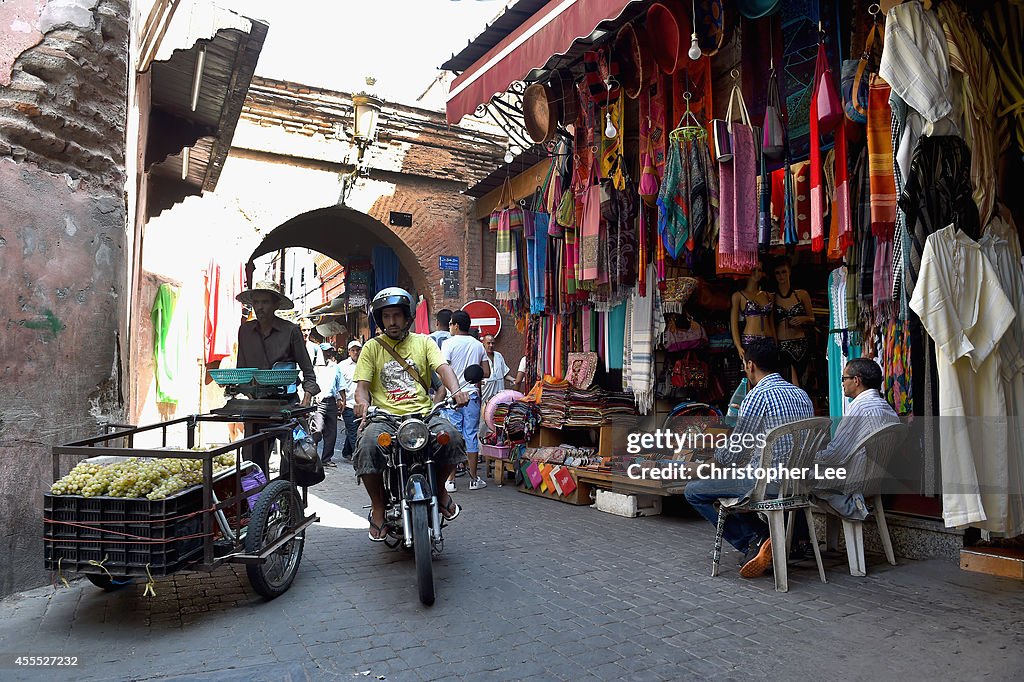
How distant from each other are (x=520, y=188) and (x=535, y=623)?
30.1 feet

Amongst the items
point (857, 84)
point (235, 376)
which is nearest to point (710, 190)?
point (857, 84)

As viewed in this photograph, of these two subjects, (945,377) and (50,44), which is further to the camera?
(50,44)

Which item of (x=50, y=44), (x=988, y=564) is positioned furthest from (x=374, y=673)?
(x=50, y=44)

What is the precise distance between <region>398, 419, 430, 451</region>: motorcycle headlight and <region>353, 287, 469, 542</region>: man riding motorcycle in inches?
10.8

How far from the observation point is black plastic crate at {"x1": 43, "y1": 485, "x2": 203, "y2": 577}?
343 centimetres

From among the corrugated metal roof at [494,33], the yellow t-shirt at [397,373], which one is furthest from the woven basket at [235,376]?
the corrugated metal roof at [494,33]

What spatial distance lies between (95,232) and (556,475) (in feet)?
15.1

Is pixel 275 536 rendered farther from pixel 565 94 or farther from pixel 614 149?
pixel 565 94

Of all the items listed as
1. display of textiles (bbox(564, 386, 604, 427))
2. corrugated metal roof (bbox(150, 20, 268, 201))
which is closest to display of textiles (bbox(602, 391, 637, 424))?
display of textiles (bbox(564, 386, 604, 427))

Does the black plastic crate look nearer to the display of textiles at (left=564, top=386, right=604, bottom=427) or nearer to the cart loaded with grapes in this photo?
the cart loaded with grapes

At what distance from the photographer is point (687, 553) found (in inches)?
207

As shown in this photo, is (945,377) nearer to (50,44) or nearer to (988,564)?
(988,564)

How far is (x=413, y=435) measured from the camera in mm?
Answer: 4445

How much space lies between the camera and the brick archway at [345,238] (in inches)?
538
